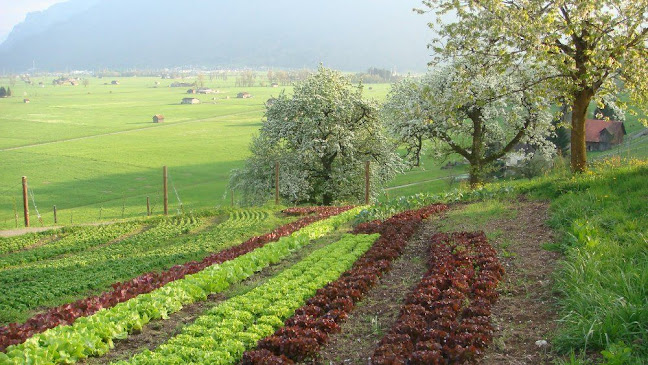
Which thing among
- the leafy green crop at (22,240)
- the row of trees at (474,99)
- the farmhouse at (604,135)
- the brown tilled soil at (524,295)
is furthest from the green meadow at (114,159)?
the brown tilled soil at (524,295)

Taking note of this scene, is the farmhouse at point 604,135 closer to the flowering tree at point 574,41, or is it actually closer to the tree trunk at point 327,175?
the tree trunk at point 327,175

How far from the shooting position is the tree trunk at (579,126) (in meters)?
20.0

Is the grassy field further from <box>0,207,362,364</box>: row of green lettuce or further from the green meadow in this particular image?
<box>0,207,362,364</box>: row of green lettuce

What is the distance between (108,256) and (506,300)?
15676 millimetres

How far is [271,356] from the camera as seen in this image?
323 inches

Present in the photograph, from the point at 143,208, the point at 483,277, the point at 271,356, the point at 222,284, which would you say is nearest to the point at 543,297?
the point at 483,277

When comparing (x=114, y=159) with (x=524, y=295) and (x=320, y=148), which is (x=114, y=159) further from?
(x=524, y=295)

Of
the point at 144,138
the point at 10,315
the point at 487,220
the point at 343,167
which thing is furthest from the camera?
the point at 144,138

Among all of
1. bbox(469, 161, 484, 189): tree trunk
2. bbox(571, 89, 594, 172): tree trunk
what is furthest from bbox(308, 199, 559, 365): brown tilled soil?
bbox(469, 161, 484, 189): tree trunk

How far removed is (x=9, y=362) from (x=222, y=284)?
211 inches

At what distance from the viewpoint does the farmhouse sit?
7725 cm

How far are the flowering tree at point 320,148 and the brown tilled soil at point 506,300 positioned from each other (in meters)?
26.0

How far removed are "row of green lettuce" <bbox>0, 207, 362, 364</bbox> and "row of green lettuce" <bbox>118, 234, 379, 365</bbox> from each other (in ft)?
3.63

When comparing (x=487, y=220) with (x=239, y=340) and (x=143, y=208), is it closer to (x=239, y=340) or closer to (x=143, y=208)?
(x=239, y=340)
